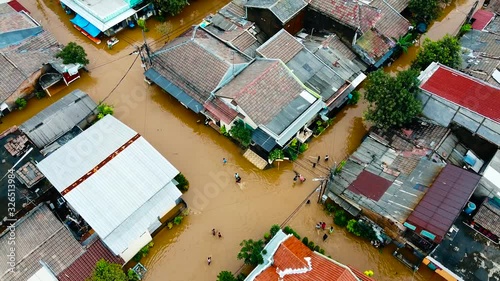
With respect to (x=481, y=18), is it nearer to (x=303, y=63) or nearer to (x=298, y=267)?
(x=303, y=63)

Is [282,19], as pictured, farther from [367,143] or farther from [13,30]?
[13,30]

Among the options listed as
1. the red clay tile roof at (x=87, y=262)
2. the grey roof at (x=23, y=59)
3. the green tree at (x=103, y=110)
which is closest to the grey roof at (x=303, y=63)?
the green tree at (x=103, y=110)

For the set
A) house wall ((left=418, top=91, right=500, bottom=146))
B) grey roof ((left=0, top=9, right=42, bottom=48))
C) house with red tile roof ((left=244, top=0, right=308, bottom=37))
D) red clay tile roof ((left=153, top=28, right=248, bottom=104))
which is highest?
house with red tile roof ((left=244, top=0, right=308, bottom=37))

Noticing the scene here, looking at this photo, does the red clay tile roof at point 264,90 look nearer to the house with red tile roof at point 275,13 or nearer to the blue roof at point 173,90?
the blue roof at point 173,90

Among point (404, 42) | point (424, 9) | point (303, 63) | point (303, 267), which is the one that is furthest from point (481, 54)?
point (303, 267)

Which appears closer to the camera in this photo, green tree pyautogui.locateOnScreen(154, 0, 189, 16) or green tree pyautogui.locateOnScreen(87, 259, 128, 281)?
green tree pyautogui.locateOnScreen(87, 259, 128, 281)

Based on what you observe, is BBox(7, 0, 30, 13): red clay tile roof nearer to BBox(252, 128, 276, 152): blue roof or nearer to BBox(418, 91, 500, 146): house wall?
BBox(252, 128, 276, 152): blue roof

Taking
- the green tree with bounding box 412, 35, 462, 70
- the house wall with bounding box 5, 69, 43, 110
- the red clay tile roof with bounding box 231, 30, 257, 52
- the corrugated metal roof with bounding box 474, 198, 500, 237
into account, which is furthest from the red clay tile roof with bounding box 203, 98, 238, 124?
the corrugated metal roof with bounding box 474, 198, 500, 237
